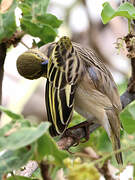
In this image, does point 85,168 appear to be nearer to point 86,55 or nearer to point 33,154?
point 33,154

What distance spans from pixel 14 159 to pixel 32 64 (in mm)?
1000

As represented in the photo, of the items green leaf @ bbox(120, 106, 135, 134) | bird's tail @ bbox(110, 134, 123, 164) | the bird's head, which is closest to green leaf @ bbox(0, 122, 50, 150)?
green leaf @ bbox(120, 106, 135, 134)

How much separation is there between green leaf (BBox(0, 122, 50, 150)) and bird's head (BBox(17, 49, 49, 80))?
990mm

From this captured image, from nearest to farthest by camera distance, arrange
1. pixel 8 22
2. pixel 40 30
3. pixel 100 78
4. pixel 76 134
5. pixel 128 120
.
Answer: pixel 128 120
pixel 8 22
pixel 40 30
pixel 76 134
pixel 100 78

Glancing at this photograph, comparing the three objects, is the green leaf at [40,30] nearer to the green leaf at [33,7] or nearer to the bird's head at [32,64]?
the green leaf at [33,7]

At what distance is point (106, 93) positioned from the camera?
1.89 meters

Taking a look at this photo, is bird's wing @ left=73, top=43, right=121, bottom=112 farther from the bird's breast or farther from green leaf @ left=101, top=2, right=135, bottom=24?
green leaf @ left=101, top=2, right=135, bottom=24

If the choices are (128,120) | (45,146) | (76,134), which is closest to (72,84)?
(76,134)

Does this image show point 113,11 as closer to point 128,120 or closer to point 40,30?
point 40,30

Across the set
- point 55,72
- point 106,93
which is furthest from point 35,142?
point 106,93

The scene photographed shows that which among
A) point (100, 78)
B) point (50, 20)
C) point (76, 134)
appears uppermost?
point (50, 20)

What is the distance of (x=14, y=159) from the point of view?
84 centimetres

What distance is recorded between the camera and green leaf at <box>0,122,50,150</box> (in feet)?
2.48

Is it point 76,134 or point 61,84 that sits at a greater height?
point 61,84
